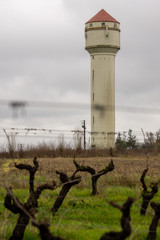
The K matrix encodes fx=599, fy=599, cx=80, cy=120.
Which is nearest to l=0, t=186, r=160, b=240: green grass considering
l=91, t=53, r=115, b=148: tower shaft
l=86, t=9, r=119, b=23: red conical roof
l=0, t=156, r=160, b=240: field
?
l=0, t=156, r=160, b=240: field

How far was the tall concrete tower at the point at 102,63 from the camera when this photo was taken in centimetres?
5128

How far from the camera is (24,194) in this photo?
1586 centimetres

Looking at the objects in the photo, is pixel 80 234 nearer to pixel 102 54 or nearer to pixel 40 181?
pixel 40 181

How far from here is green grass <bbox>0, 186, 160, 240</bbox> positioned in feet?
34.4

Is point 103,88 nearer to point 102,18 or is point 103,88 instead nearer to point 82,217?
point 102,18

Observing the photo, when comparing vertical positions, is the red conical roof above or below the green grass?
above

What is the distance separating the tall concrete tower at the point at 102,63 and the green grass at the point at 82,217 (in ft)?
113

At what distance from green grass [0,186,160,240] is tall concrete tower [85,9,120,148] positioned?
34.4 meters

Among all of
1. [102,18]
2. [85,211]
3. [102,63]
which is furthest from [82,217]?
[102,18]

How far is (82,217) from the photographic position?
12.8 metres

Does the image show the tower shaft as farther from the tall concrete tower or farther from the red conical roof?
the red conical roof

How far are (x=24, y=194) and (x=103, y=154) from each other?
25831 millimetres

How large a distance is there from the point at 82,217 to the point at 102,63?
1574 inches

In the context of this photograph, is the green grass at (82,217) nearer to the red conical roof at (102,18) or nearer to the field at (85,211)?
the field at (85,211)
